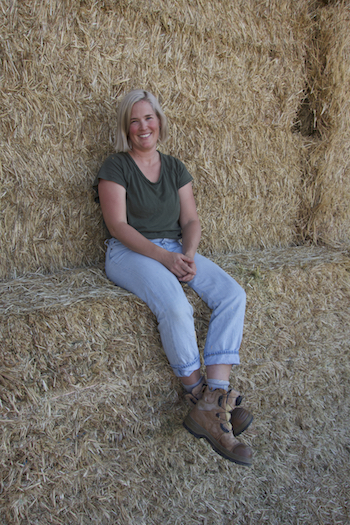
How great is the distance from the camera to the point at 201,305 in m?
1.63

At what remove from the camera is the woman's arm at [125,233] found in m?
1.59

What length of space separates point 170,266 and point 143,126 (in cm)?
66

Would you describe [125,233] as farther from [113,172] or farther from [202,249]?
[202,249]

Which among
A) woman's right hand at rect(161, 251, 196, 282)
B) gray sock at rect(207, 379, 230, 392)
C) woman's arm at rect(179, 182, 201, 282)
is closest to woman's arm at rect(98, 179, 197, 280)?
woman's right hand at rect(161, 251, 196, 282)

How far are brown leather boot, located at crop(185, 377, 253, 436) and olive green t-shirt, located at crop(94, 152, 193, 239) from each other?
717 millimetres

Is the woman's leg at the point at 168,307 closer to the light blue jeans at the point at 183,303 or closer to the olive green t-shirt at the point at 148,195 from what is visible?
the light blue jeans at the point at 183,303

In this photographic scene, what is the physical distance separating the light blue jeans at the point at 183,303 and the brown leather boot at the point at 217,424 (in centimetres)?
12

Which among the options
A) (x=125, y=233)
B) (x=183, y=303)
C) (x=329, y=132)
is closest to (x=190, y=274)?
(x=183, y=303)

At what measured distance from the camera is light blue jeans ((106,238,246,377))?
54.7 inches

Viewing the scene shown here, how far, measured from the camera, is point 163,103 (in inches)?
77.5

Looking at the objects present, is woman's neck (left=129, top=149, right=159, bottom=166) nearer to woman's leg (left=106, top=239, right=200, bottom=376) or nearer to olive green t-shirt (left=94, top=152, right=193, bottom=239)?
olive green t-shirt (left=94, top=152, right=193, bottom=239)

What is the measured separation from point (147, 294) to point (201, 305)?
278 millimetres

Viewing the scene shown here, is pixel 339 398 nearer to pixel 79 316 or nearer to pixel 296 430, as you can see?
pixel 296 430

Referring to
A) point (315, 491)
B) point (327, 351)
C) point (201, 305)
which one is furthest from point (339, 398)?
point (201, 305)
